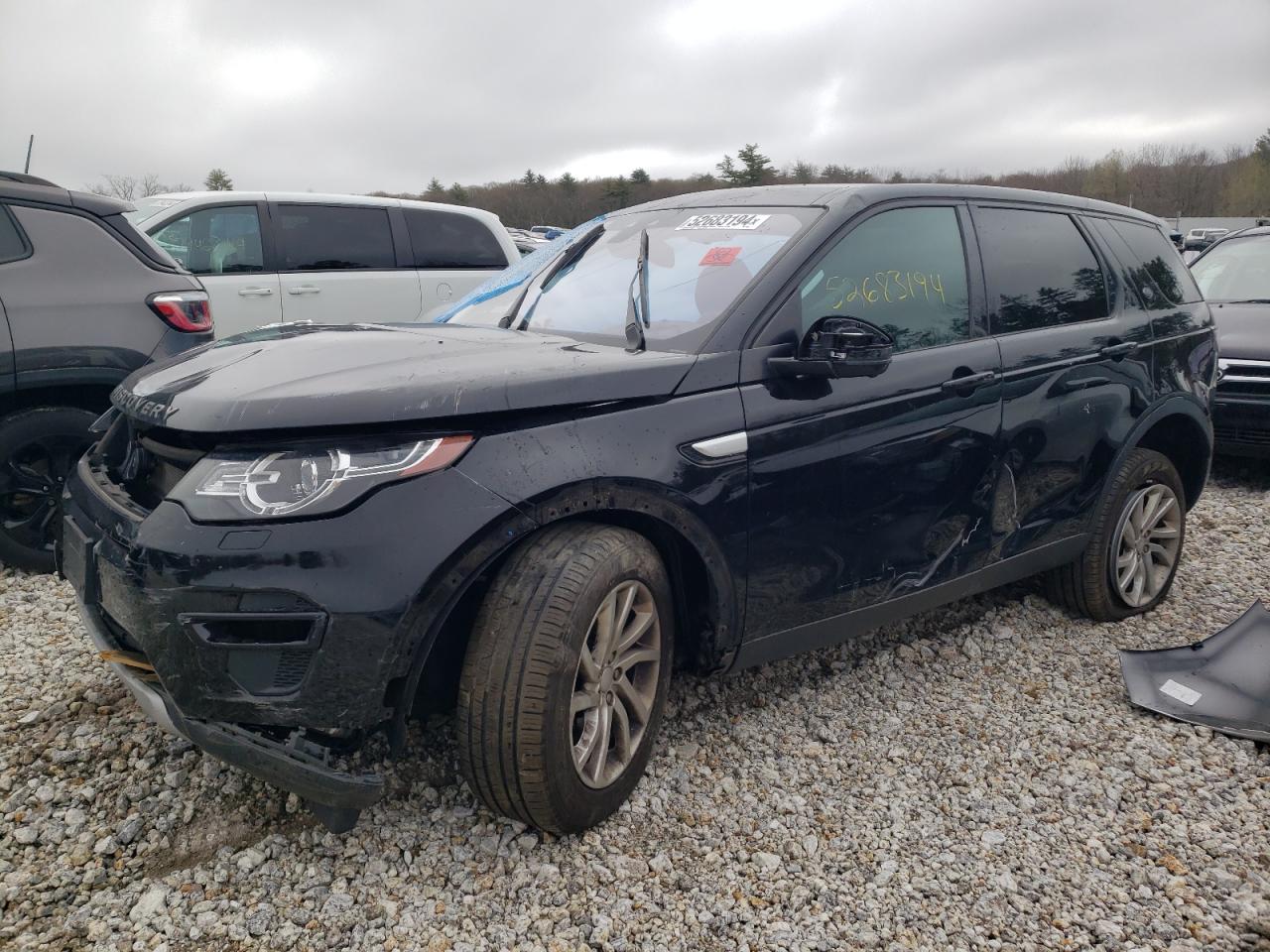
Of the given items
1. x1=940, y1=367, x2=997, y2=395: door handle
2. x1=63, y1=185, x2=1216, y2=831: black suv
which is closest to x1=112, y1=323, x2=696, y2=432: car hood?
x1=63, y1=185, x2=1216, y2=831: black suv

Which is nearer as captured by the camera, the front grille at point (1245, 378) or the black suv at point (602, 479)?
the black suv at point (602, 479)

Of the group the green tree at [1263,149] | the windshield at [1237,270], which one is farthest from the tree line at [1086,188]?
the windshield at [1237,270]

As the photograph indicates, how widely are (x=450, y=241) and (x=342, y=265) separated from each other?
1.02 m

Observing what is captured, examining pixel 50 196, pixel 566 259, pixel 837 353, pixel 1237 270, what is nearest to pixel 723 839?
pixel 837 353

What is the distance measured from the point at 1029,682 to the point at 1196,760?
642mm

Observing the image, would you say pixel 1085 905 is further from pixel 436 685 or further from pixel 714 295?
pixel 714 295

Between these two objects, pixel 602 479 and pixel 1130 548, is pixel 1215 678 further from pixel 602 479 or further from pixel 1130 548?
pixel 602 479

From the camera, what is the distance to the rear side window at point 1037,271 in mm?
3500

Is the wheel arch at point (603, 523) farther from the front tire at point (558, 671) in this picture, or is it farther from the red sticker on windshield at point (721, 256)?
the red sticker on windshield at point (721, 256)

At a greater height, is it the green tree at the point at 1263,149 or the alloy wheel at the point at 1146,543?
the green tree at the point at 1263,149

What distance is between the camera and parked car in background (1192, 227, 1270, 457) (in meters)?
6.45

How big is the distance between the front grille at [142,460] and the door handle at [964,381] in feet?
7.45

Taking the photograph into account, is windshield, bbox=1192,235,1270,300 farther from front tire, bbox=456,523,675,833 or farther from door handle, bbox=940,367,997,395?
front tire, bbox=456,523,675,833

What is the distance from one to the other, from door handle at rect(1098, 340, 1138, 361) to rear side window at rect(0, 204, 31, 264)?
4689 mm
